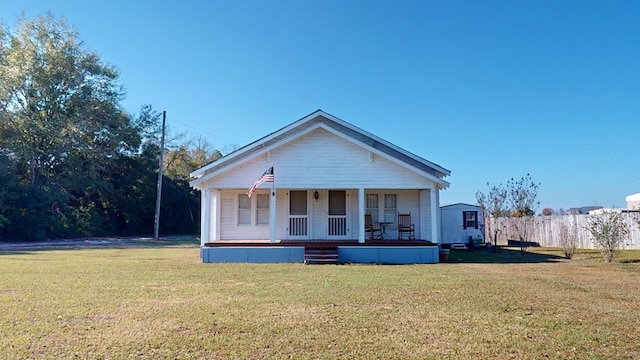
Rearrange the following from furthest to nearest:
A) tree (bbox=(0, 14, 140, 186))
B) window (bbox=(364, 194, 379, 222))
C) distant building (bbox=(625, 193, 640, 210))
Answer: distant building (bbox=(625, 193, 640, 210)), tree (bbox=(0, 14, 140, 186)), window (bbox=(364, 194, 379, 222))

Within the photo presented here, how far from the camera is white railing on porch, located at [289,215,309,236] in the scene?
55.4 ft

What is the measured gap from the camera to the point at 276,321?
19.9ft

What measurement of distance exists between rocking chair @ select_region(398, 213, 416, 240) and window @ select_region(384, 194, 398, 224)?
259 mm

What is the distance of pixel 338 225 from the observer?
55.8 feet

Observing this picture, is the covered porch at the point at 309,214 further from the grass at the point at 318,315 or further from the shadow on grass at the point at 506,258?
the grass at the point at 318,315

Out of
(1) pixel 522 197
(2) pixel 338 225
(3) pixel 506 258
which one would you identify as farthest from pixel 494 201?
(2) pixel 338 225

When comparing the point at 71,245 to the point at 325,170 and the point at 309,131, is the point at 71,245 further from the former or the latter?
the point at 325,170

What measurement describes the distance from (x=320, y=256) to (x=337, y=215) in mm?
3086

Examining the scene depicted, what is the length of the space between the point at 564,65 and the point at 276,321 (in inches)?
673

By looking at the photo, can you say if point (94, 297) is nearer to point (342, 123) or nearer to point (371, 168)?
point (371, 168)

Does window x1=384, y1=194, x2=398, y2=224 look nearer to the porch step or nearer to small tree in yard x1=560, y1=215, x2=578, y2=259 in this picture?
the porch step

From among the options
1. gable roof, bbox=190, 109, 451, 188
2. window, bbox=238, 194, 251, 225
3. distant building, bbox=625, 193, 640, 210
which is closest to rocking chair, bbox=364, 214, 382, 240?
gable roof, bbox=190, 109, 451, 188

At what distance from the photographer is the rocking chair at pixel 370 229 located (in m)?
16.8

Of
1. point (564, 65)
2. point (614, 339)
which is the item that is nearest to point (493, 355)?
point (614, 339)
